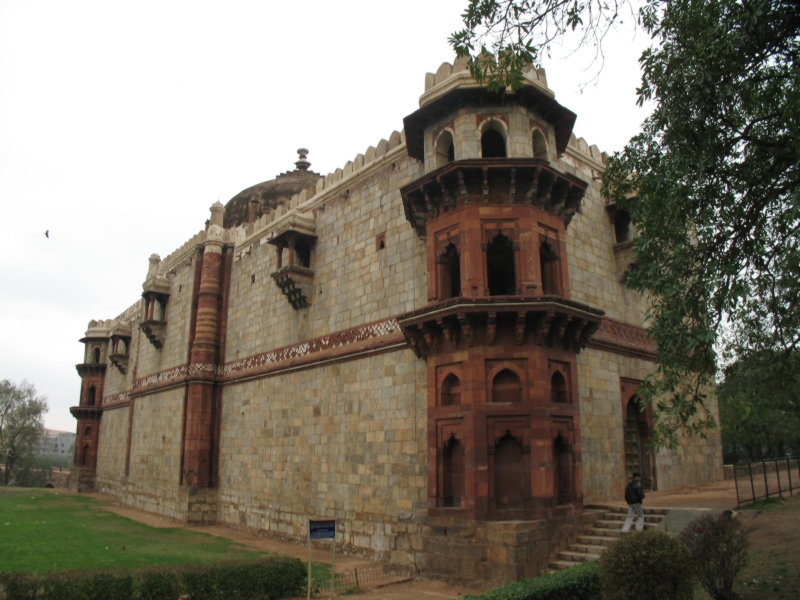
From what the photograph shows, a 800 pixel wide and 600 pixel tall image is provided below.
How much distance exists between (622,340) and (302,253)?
9.44m

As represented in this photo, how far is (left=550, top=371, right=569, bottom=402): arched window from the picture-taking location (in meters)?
12.6

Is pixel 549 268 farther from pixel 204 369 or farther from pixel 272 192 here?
pixel 272 192

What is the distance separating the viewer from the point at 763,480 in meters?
12.6

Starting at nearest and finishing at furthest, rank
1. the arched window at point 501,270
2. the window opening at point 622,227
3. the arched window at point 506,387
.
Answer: the arched window at point 506,387 < the arched window at point 501,270 < the window opening at point 622,227

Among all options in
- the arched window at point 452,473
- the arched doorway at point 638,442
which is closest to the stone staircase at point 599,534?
the arched window at point 452,473

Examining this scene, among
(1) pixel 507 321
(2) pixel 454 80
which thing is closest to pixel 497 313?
(1) pixel 507 321

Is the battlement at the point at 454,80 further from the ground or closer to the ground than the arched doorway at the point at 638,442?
further from the ground

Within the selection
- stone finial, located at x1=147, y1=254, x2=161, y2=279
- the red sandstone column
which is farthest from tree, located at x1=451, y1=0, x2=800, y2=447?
stone finial, located at x1=147, y1=254, x2=161, y2=279

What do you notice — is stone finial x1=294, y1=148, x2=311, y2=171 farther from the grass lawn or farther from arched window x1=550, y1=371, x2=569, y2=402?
arched window x1=550, y1=371, x2=569, y2=402

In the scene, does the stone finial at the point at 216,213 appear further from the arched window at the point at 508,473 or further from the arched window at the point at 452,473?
the arched window at the point at 508,473

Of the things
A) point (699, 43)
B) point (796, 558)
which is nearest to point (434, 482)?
point (796, 558)

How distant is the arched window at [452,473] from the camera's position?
12.3 meters

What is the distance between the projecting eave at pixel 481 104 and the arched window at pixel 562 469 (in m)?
6.90

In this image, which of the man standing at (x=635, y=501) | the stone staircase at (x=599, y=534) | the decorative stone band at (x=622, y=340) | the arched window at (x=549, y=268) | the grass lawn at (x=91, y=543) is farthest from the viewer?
the decorative stone band at (x=622, y=340)
